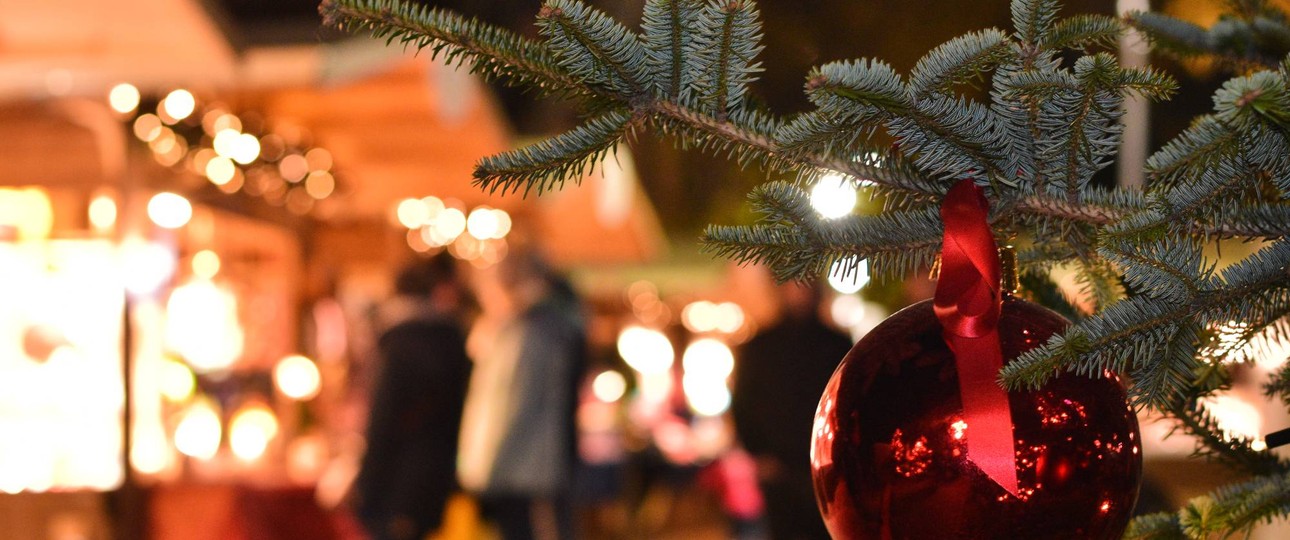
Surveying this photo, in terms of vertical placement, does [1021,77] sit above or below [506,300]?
below

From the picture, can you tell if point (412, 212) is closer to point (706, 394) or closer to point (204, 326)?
point (204, 326)

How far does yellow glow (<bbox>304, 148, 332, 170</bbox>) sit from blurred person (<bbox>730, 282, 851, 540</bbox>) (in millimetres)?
3276

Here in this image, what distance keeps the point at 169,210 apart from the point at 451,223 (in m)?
2.94

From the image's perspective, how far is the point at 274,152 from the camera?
6.36 metres

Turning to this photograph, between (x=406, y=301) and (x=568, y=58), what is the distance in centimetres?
421

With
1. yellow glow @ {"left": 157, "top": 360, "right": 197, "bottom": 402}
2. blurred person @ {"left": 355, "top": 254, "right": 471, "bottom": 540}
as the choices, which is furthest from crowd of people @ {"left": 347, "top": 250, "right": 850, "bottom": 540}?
yellow glow @ {"left": 157, "top": 360, "right": 197, "bottom": 402}

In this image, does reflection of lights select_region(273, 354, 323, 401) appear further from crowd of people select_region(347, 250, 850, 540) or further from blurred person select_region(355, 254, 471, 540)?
blurred person select_region(355, 254, 471, 540)

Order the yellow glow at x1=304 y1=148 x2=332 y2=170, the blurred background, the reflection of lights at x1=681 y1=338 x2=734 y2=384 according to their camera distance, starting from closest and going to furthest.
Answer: the blurred background
the yellow glow at x1=304 y1=148 x2=332 y2=170
the reflection of lights at x1=681 y1=338 x2=734 y2=384

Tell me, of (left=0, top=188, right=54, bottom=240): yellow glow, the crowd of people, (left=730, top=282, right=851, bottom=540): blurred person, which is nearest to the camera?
(left=730, top=282, right=851, bottom=540): blurred person

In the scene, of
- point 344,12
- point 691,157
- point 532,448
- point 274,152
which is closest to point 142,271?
point 274,152

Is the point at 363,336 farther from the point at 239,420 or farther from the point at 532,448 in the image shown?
the point at 532,448

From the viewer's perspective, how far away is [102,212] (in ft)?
17.9

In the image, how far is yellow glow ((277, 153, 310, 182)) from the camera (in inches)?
256

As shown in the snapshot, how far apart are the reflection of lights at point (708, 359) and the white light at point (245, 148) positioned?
27.8 feet
